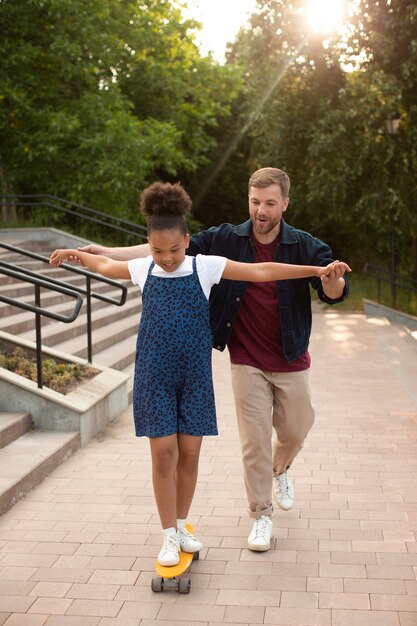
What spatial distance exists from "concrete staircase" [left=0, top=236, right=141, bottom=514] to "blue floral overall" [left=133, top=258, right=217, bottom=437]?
1580 millimetres

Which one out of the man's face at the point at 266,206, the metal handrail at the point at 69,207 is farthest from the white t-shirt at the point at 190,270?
the metal handrail at the point at 69,207

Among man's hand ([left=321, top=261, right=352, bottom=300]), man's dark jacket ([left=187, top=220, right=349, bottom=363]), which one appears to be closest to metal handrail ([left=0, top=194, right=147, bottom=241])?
man's dark jacket ([left=187, top=220, right=349, bottom=363])

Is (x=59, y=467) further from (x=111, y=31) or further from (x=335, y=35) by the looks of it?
(x=335, y=35)

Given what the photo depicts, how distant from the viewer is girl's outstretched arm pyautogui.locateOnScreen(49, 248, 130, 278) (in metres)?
3.99

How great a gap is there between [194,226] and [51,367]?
68.5 feet

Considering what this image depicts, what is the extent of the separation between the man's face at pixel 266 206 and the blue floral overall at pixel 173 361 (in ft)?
1.73

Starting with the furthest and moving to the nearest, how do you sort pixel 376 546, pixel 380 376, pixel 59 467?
pixel 380 376
pixel 59 467
pixel 376 546

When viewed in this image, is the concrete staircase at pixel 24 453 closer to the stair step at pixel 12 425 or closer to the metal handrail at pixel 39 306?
the stair step at pixel 12 425

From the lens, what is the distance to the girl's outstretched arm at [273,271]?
3.86 metres

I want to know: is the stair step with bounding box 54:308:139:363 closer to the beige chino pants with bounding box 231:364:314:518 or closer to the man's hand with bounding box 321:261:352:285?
the beige chino pants with bounding box 231:364:314:518

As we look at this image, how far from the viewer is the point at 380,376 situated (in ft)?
33.6

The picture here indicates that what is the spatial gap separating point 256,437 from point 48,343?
5.22m

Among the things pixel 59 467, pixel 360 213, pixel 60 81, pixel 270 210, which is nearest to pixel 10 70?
pixel 60 81

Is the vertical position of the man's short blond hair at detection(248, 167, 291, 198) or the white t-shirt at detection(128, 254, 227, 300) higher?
the man's short blond hair at detection(248, 167, 291, 198)
